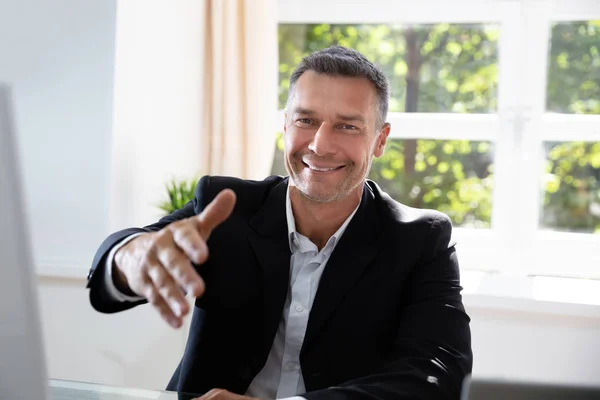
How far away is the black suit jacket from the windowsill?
3.15 feet

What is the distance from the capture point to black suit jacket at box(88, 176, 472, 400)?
→ 1601 mm

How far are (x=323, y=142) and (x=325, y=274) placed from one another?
0.99 ft

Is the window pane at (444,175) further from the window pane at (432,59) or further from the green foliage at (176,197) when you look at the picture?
the green foliage at (176,197)

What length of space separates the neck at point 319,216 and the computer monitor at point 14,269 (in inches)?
40.6

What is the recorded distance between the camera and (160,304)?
3.63 ft

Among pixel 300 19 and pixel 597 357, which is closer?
pixel 597 357

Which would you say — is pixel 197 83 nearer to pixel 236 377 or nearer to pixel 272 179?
pixel 272 179

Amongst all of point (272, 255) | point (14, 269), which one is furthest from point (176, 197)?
point (14, 269)

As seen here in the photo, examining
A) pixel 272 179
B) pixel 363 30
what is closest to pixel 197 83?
pixel 363 30

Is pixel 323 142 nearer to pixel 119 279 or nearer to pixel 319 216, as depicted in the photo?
pixel 319 216

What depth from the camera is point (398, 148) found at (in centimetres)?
313

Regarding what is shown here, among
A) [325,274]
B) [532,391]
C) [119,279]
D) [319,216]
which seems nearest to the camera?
[532,391]

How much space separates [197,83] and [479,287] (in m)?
1.36

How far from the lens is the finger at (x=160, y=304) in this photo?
3.58 feet
